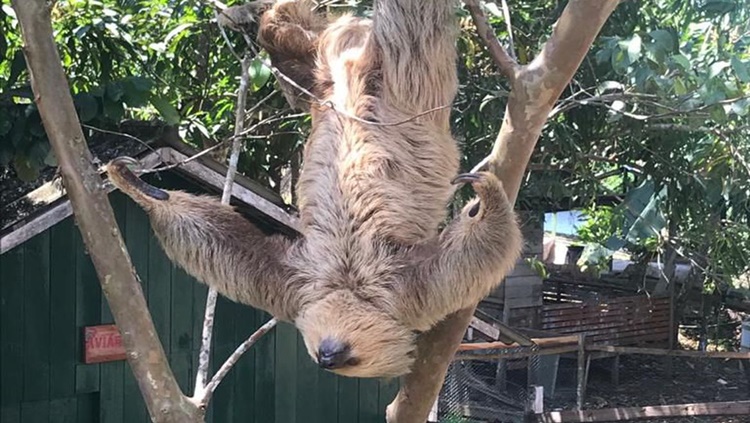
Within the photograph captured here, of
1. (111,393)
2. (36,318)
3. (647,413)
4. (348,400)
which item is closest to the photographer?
(36,318)

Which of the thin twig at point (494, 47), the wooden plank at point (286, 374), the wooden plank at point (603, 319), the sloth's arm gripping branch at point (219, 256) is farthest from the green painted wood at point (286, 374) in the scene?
the wooden plank at point (603, 319)

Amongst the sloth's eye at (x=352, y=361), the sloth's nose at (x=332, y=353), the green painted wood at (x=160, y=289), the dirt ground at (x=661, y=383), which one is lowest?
the dirt ground at (x=661, y=383)

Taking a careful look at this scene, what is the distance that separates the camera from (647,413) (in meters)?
9.09

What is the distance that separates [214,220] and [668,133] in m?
5.14

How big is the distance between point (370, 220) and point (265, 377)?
3.45 metres

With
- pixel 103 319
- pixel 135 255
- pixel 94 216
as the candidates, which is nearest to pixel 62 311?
pixel 103 319

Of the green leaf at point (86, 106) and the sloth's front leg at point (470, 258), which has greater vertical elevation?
the green leaf at point (86, 106)

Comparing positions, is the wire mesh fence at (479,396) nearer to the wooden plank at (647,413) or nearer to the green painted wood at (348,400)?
the wooden plank at (647,413)

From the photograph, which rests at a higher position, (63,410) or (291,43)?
(291,43)

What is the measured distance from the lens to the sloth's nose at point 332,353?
9.25 ft

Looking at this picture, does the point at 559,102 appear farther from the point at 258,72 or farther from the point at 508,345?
the point at 508,345

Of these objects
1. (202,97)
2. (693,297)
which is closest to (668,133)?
(202,97)

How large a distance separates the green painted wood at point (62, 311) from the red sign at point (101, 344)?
0.31 feet

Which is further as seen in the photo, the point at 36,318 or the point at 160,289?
the point at 160,289
